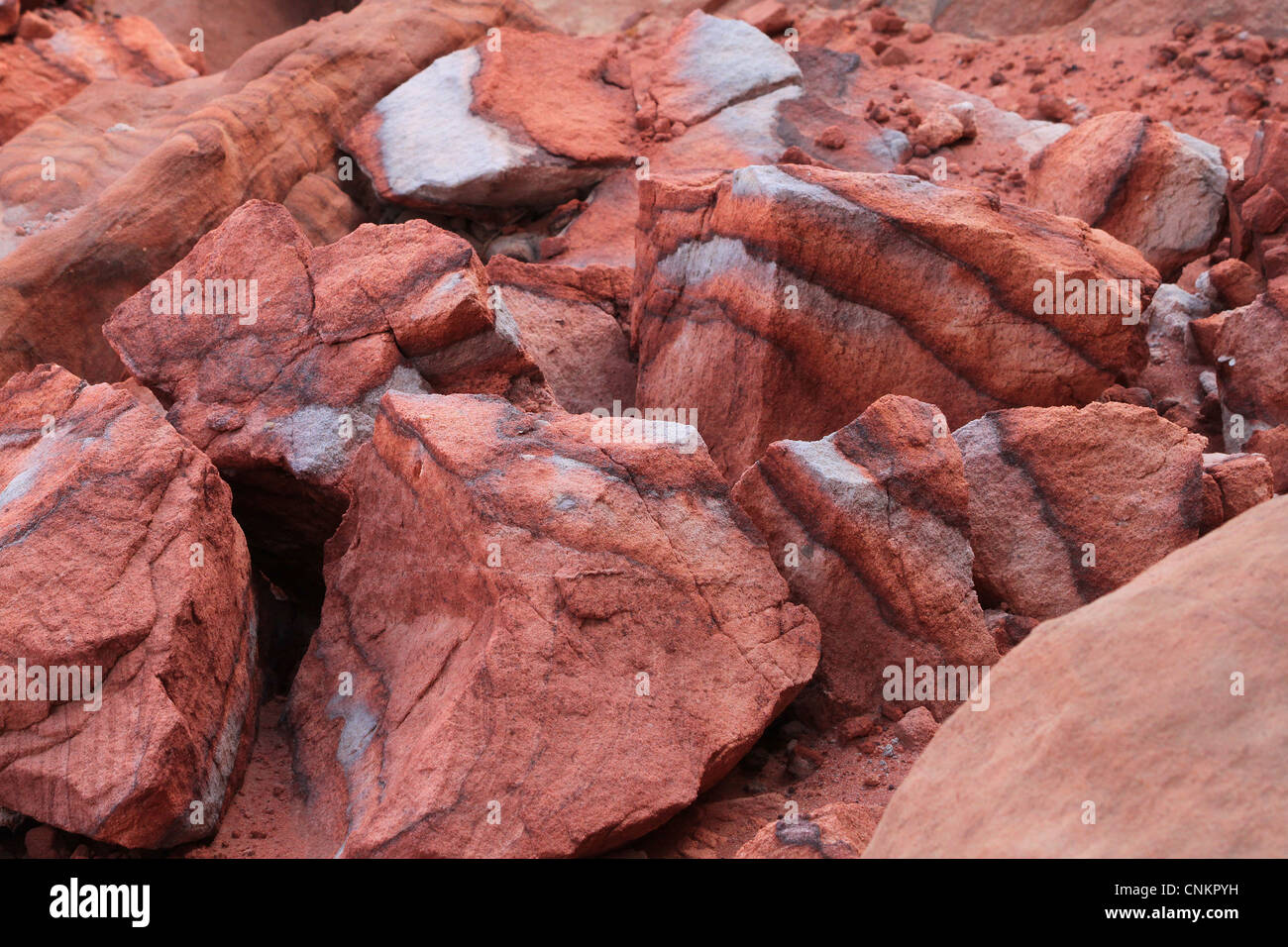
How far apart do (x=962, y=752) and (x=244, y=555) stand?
2.63m

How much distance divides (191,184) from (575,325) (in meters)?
2.49

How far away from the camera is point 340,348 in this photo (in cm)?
483

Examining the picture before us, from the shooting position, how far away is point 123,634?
3.63 m

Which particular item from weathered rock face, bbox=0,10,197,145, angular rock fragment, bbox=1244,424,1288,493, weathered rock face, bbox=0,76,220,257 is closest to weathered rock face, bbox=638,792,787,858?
angular rock fragment, bbox=1244,424,1288,493

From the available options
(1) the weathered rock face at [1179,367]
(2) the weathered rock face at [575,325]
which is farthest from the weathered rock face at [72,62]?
(1) the weathered rock face at [1179,367]

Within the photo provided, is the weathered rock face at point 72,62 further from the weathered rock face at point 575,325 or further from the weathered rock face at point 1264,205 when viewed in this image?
the weathered rock face at point 1264,205

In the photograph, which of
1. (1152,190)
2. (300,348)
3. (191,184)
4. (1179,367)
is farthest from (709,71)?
(300,348)

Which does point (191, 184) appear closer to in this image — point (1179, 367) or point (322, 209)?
point (322, 209)

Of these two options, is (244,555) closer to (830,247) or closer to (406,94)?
(830,247)

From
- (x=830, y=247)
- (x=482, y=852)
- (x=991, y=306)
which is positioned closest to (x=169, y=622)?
(x=482, y=852)

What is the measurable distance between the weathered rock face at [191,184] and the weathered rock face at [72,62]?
74.7 inches

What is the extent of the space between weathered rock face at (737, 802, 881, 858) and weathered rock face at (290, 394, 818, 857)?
13.4 inches

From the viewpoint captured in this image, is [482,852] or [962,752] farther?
[482,852]

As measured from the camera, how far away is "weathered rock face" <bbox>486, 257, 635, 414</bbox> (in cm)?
593
